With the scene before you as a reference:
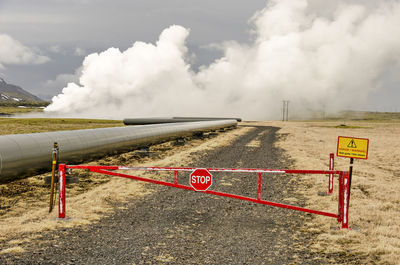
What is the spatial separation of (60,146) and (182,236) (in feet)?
22.9

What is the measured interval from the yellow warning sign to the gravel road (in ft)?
7.49

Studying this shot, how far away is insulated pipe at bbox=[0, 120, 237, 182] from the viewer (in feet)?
31.4

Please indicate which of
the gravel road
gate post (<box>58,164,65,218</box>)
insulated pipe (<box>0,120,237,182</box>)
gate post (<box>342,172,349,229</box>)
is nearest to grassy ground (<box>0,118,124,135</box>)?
insulated pipe (<box>0,120,237,182</box>)

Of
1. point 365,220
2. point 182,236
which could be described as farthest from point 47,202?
point 365,220

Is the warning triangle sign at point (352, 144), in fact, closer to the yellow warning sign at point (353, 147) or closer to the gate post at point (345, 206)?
the yellow warning sign at point (353, 147)

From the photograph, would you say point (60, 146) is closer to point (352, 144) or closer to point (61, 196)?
point (61, 196)

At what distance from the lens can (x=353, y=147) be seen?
314 inches

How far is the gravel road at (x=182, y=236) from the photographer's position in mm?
6062

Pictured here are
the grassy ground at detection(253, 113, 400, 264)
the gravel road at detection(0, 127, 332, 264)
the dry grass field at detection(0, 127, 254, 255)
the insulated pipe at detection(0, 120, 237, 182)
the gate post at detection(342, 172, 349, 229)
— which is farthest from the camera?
the insulated pipe at detection(0, 120, 237, 182)

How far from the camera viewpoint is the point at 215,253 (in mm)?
6359

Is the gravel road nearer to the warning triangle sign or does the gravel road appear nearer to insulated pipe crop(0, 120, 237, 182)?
the warning triangle sign

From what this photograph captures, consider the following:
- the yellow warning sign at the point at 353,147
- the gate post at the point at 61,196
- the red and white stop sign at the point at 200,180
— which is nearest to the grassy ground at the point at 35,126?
the gate post at the point at 61,196

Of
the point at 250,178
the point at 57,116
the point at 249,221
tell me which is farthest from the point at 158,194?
the point at 57,116

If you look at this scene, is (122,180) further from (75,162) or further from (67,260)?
(67,260)
